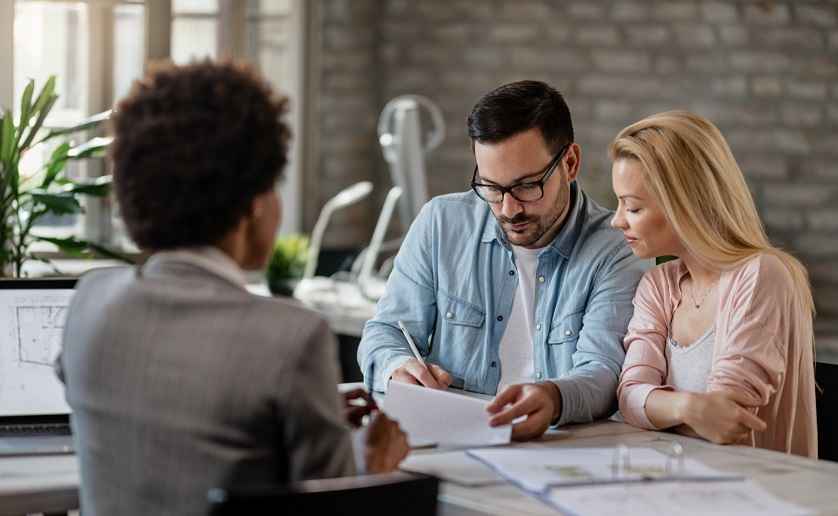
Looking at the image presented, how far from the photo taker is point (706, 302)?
7.23 ft

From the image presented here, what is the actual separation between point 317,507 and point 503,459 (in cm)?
58

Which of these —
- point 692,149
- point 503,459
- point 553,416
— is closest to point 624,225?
point 692,149

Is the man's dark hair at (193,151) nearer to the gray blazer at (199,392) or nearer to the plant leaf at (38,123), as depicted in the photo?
the gray blazer at (199,392)

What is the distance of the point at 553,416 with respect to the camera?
6.85 feet

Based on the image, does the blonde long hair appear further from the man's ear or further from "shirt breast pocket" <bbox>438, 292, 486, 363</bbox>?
"shirt breast pocket" <bbox>438, 292, 486, 363</bbox>

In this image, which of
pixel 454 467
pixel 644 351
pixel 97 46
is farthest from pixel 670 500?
pixel 97 46

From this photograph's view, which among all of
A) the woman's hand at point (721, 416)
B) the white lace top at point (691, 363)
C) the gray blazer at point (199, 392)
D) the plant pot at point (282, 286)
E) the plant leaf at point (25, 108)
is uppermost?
the plant leaf at point (25, 108)

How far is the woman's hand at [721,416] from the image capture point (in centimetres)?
201

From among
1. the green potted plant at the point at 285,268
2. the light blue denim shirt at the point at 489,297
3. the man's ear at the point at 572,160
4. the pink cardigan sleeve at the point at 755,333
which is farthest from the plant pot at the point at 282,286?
the pink cardigan sleeve at the point at 755,333

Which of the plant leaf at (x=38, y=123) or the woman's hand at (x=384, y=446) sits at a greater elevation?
the plant leaf at (x=38, y=123)

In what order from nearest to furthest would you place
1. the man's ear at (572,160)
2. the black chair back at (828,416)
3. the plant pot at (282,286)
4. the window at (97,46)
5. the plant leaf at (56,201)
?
the black chair back at (828,416)
the man's ear at (572,160)
the plant leaf at (56,201)
the plant pot at (282,286)
the window at (97,46)

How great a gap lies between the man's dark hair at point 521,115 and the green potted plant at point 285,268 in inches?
103

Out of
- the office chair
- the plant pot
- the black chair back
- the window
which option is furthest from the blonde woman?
the window

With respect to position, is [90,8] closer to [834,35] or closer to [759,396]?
[834,35]
